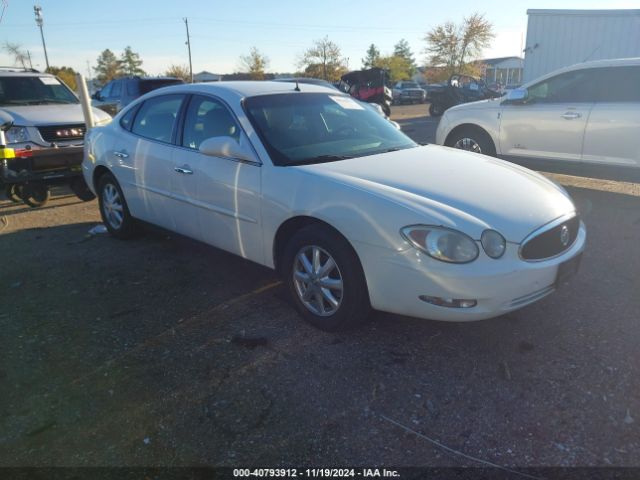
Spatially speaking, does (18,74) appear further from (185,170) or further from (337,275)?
(337,275)

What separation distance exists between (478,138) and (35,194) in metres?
6.59

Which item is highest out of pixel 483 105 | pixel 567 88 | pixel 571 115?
pixel 567 88

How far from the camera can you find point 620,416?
2432 mm

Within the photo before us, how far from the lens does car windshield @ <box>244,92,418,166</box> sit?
142 inches

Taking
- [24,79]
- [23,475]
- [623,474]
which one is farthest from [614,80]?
[24,79]

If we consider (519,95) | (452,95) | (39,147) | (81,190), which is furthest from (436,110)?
(39,147)

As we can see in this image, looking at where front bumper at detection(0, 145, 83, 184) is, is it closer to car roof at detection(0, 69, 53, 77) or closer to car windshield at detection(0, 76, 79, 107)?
car windshield at detection(0, 76, 79, 107)

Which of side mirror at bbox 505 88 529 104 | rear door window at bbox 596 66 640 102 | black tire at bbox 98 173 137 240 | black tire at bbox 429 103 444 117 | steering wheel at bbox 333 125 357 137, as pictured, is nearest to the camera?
steering wheel at bbox 333 125 357 137

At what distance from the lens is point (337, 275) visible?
3.16 m

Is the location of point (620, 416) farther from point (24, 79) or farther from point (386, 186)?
point (24, 79)

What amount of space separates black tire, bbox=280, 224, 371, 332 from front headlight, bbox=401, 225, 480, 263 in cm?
47

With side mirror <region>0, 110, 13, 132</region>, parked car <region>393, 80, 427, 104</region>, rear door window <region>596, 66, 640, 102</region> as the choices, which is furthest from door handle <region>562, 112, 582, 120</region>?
parked car <region>393, 80, 427, 104</region>

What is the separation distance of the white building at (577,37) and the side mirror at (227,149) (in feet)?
→ 45.7

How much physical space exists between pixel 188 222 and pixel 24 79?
615cm
